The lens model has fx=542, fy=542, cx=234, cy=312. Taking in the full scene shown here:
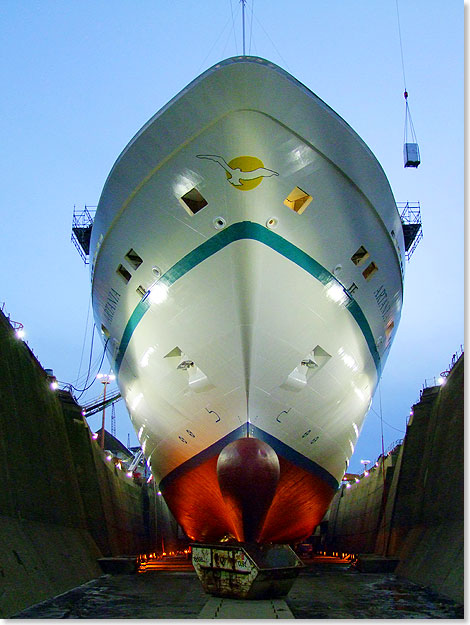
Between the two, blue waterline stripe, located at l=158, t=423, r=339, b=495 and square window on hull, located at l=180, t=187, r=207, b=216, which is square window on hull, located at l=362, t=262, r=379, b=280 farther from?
blue waterline stripe, located at l=158, t=423, r=339, b=495

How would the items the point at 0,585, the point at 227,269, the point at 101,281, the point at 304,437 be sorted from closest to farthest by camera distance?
the point at 0,585 < the point at 227,269 < the point at 304,437 < the point at 101,281

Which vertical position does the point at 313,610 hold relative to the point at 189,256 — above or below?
below

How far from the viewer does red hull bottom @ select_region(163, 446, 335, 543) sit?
9.34 m

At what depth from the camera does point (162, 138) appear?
828 cm

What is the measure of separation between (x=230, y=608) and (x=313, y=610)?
113cm

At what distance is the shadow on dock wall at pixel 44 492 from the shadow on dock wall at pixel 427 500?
554 cm

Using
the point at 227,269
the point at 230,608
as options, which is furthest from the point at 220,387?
the point at 230,608

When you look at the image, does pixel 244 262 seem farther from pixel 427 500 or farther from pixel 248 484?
pixel 427 500

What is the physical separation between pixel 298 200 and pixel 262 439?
3787mm

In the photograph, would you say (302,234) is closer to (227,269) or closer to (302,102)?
(227,269)

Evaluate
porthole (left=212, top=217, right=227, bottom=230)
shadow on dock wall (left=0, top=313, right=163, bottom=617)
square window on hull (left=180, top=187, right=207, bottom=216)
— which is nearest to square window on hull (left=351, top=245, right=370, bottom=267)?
porthole (left=212, top=217, right=227, bottom=230)

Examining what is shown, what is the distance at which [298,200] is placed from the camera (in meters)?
8.30

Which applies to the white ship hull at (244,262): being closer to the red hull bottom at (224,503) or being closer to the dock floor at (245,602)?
the red hull bottom at (224,503)

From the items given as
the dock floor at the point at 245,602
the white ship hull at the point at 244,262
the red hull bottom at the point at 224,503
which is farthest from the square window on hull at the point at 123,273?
the dock floor at the point at 245,602
